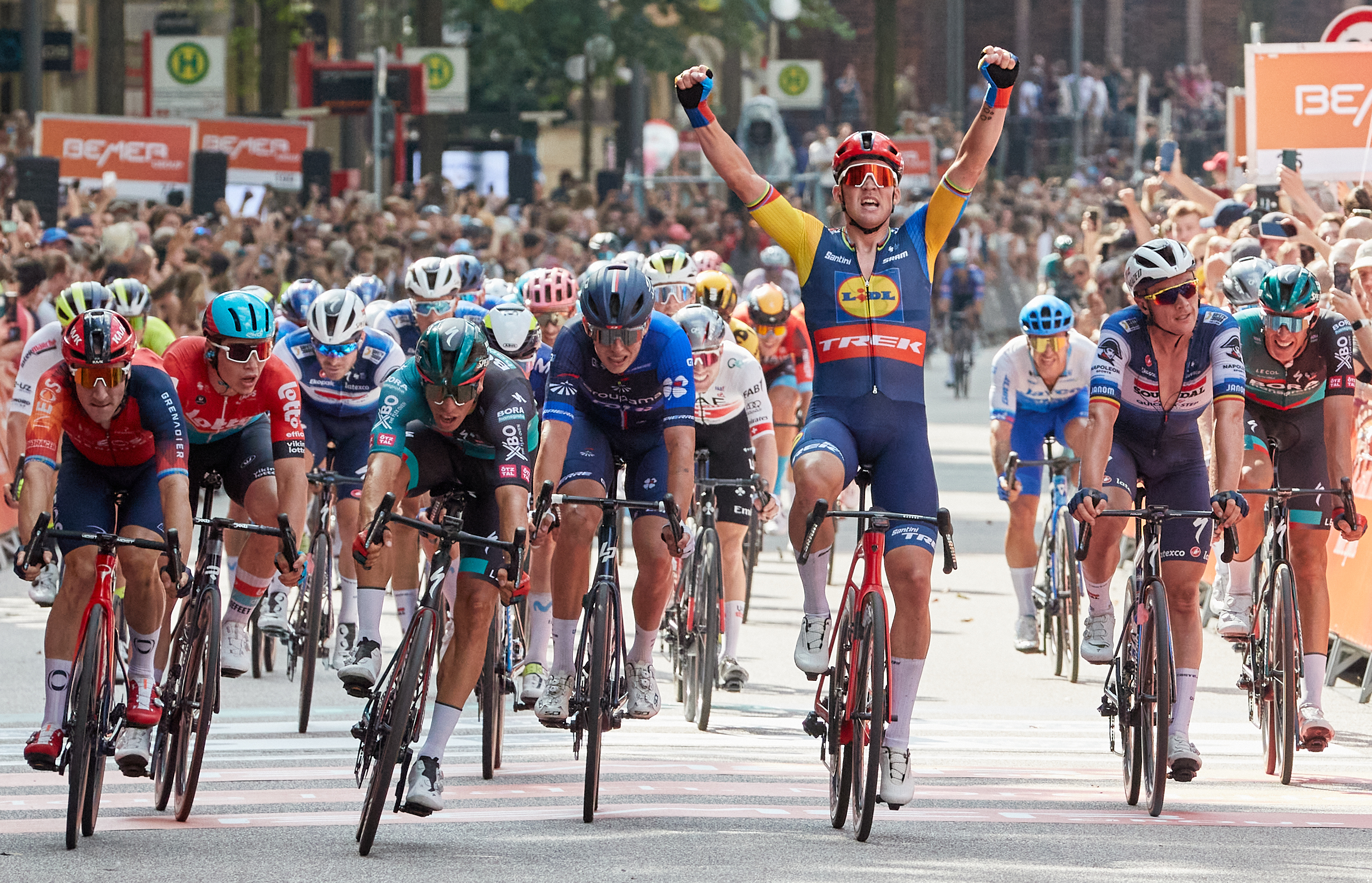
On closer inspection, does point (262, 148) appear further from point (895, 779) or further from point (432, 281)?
point (895, 779)

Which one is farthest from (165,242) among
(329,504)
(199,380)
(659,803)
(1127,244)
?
(659,803)

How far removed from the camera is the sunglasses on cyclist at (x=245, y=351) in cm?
959

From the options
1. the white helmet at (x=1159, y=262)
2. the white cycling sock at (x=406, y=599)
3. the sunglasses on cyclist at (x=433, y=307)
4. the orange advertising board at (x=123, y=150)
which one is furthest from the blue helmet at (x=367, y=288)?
the orange advertising board at (x=123, y=150)

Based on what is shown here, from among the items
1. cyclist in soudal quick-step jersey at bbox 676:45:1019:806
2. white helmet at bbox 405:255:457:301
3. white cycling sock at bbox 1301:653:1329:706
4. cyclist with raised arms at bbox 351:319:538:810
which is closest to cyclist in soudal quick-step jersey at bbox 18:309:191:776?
cyclist with raised arms at bbox 351:319:538:810

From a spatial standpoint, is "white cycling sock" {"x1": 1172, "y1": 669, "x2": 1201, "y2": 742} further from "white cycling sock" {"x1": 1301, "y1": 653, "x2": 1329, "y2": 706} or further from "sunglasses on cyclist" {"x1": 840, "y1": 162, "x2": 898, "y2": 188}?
"sunglasses on cyclist" {"x1": 840, "y1": 162, "x2": 898, "y2": 188}

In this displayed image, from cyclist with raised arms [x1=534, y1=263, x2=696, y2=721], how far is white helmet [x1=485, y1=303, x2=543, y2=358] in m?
2.04

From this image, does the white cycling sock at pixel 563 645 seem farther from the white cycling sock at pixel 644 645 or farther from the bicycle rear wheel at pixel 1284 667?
the bicycle rear wheel at pixel 1284 667

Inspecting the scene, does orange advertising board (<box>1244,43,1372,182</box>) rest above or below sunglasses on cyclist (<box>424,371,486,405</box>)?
above

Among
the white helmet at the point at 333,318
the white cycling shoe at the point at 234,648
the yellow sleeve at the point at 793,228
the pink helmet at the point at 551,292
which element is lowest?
the white cycling shoe at the point at 234,648

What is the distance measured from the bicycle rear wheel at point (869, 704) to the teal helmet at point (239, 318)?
268cm

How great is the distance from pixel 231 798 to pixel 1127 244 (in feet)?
42.5

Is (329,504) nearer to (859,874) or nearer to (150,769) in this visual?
(150,769)

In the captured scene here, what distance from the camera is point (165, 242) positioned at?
22.0m

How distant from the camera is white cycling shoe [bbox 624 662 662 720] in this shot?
9.79 meters
